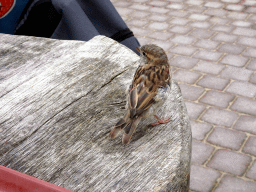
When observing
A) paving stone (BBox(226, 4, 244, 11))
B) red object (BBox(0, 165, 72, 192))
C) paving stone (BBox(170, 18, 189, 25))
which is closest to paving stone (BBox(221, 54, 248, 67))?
paving stone (BBox(170, 18, 189, 25))

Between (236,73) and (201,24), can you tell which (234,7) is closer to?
(201,24)

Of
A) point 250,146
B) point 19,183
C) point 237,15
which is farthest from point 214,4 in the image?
point 19,183

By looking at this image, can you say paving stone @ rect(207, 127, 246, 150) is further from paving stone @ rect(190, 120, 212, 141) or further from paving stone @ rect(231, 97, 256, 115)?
paving stone @ rect(231, 97, 256, 115)

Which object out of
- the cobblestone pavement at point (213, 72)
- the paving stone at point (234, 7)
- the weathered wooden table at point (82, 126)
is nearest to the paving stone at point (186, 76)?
the cobblestone pavement at point (213, 72)

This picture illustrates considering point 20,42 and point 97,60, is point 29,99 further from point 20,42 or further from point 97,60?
point 20,42

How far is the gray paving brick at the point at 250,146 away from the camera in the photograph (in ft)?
12.4

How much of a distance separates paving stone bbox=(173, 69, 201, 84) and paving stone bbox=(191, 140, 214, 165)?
137cm

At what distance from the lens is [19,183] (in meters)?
1.41

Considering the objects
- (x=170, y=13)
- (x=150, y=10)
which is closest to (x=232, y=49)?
(x=170, y=13)

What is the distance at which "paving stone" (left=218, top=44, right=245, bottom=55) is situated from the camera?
569cm

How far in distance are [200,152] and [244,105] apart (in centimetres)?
114

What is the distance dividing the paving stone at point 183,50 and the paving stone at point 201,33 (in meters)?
0.52

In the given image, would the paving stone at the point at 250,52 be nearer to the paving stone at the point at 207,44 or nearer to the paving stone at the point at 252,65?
the paving stone at the point at 252,65

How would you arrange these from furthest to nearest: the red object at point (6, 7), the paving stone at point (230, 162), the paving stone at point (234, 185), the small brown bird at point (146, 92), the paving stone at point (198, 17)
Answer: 1. the paving stone at point (198, 17)
2. the paving stone at point (230, 162)
3. the paving stone at point (234, 185)
4. the red object at point (6, 7)
5. the small brown bird at point (146, 92)
